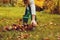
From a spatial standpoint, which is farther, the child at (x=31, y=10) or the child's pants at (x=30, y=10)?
the child's pants at (x=30, y=10)

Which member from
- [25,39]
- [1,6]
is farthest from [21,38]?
[1,6]

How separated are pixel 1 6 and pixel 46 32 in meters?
4.90

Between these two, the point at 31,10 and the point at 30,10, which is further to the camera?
the point at 30,10

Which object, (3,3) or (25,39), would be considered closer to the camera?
(25,39)

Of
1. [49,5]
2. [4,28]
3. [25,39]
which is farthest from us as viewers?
[49,5]

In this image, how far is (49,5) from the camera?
33.4ft

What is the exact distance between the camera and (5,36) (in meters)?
5.95

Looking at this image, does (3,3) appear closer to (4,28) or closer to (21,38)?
(4,28)

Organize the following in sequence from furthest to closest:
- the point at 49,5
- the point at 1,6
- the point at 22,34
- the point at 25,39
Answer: the point at 1,6
the point at 49,5
the point at 22,34
the point at 25,39

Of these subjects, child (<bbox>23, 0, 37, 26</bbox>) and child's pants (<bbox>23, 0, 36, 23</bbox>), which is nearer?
child (<bbox>23, 0, 37, 26</bbox>)

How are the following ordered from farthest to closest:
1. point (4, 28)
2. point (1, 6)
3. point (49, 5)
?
point (1, 6), point (49, 5), point (4, 28)

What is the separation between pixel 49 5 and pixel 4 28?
3.88 meters

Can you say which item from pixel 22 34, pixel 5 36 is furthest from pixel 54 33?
pixel 5 36

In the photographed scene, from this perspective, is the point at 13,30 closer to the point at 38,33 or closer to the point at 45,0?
the point at 38,33
